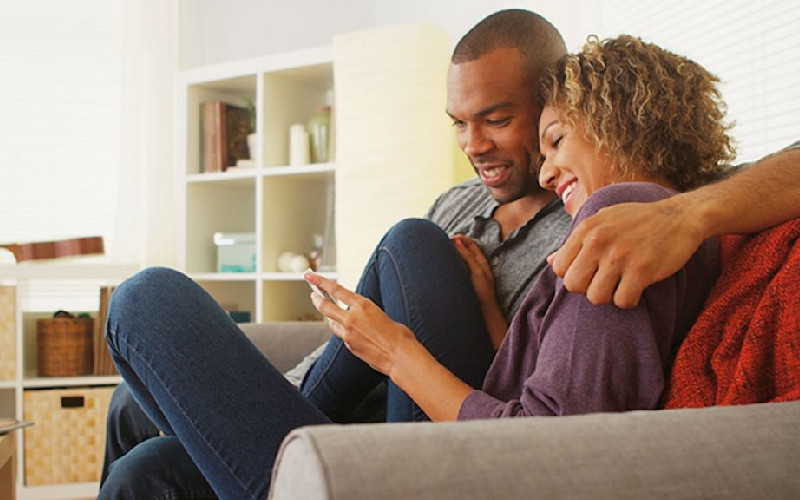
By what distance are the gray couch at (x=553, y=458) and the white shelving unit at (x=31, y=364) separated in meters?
2.73

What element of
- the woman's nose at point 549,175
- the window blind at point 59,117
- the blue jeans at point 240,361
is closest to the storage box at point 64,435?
the window blind at point 59,117

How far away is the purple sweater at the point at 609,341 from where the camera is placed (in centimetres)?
88

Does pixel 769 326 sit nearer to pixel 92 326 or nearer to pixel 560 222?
pixel 560 222

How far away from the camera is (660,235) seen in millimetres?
893

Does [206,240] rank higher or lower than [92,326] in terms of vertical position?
higher

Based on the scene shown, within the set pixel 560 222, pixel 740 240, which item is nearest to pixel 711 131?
pixel 740 240

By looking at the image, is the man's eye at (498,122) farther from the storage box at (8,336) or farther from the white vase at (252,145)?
the storage box at (8,336)

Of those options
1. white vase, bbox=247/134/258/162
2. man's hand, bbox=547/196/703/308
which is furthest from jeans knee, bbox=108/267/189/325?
white vase, bbox=247/134/258/162

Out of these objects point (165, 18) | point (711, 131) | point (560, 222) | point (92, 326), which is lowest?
point (92, 326)

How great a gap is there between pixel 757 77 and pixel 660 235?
64.7 inches

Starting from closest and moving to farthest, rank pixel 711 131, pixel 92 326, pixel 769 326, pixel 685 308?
pixel 769 326 → pixel 685 308 → pixel 711 131 → pixel 92 326

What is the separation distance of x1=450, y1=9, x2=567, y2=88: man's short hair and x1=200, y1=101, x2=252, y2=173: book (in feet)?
6.44

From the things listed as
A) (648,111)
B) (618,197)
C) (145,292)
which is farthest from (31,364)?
(618,197)

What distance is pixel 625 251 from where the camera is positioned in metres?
0.87
